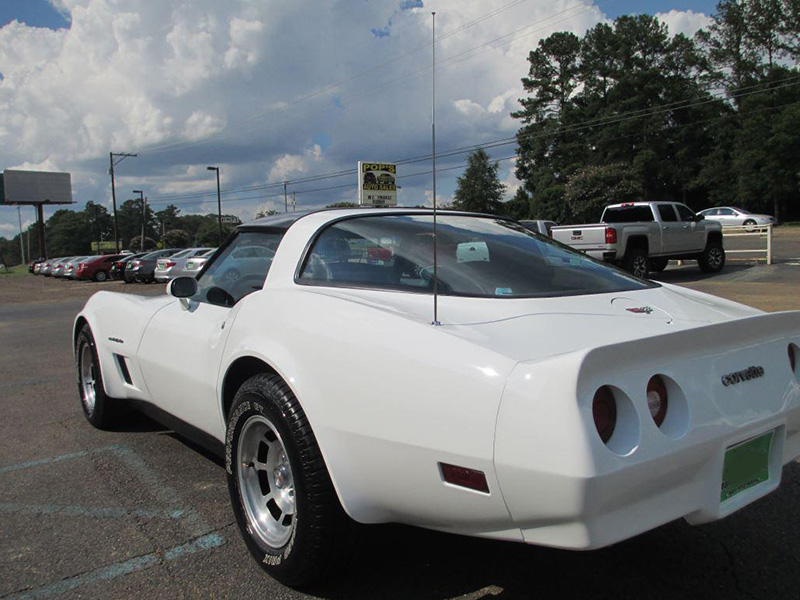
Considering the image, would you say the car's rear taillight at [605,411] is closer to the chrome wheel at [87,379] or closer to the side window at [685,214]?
the chrome wheel at [87,379]

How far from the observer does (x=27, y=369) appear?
7066mm

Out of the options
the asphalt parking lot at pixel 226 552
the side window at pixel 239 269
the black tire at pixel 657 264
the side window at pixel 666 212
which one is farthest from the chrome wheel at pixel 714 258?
the side window at pixel 239 269

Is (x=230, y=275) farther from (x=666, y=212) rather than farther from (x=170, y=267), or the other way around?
(x=170, y=267)

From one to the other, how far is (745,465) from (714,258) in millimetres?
16655

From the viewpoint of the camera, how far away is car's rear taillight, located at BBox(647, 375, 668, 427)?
6.13 feet

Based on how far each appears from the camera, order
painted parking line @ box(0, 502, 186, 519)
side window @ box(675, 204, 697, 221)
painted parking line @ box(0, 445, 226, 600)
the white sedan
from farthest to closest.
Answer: the white sedan, side window @ box(675, 204, 697, 221), painted parking line @ box(0, 502, 186, 519), painted parking line @ box(0, 445, 226, 600)

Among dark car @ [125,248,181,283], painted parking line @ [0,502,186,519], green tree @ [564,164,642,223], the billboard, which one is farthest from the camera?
the billboard

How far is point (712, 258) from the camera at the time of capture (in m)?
17.0

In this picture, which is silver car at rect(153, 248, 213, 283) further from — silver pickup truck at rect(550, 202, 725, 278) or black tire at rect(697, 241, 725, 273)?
black tire at rect(697, 241, 725, 273)

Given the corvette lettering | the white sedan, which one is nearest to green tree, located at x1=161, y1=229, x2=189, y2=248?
the white sedan

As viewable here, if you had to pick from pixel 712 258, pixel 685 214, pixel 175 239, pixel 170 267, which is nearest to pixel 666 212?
pixel 685 214

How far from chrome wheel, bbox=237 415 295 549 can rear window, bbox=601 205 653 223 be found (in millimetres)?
14604

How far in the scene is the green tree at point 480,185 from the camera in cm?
8500

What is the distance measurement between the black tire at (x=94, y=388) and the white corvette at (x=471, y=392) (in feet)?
4.29
